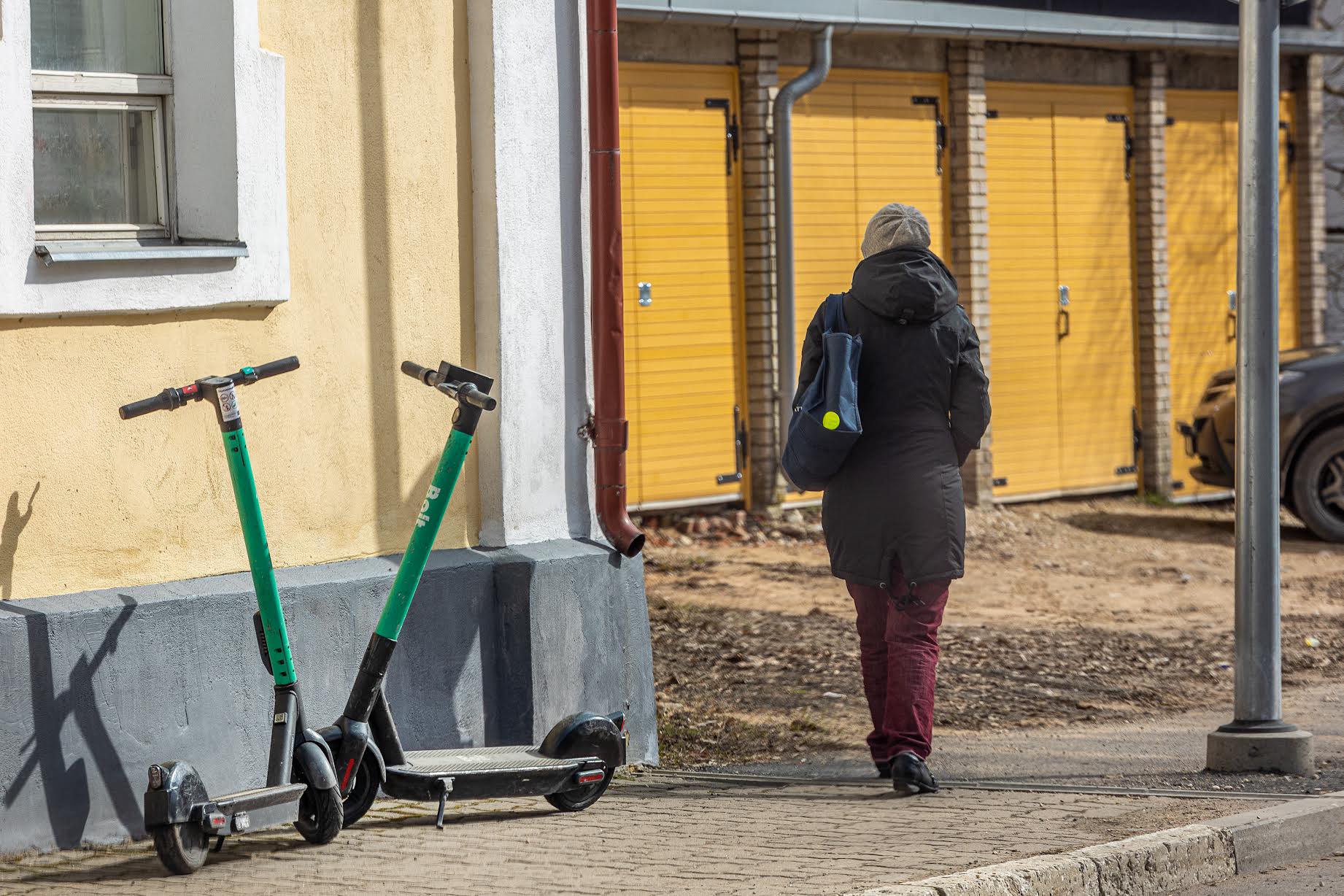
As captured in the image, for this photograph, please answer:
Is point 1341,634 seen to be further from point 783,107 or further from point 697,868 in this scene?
point 697,868

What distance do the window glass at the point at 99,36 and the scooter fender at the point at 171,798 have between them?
2162mm

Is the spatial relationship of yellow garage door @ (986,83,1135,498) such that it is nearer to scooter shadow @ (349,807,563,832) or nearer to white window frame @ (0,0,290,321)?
scooter shadow @ (349,807,563,832)

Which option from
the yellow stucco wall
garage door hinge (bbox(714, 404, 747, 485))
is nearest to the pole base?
the yellow stucco wall

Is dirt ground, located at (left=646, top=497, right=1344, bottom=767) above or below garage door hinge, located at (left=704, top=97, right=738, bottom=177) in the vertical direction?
below

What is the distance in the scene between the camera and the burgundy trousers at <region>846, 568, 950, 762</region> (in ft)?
20.8

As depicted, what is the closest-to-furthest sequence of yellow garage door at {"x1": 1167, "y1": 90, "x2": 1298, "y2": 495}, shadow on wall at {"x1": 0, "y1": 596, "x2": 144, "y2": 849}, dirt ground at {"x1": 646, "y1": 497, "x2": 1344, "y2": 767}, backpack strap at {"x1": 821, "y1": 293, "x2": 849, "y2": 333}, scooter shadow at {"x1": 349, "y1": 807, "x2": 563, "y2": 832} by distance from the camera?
1. shadow on wall at {"x1": 0, "y1": 596, "x2": 144, "y2": 849}
2. scooter shadow at {"x1": 349, "y1": 807, "x2": 563, "y2": 832}
3. backpack strap at {"x1": 821, "y1": 293, "x2": 849, "y2": 333}
4. dirt ground at {"x1": 646, "y1": 497, "x2": 1344, "y2": 767}
5. yellow garage door at {"x1": 1167, "y1": 90, "x2": 1298, "y2": 495}

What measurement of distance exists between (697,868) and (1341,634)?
643 cm

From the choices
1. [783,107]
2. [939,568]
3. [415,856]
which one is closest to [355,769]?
[415,856]

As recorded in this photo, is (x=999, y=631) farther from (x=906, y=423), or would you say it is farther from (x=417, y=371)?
(x=417, y=371)

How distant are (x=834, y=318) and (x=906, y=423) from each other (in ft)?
1.45

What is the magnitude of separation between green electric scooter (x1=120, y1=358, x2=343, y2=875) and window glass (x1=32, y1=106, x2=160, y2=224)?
2.53 ft

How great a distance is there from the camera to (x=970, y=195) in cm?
1469

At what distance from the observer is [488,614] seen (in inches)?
259

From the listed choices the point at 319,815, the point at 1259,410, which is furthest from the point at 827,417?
the point at 319,815
